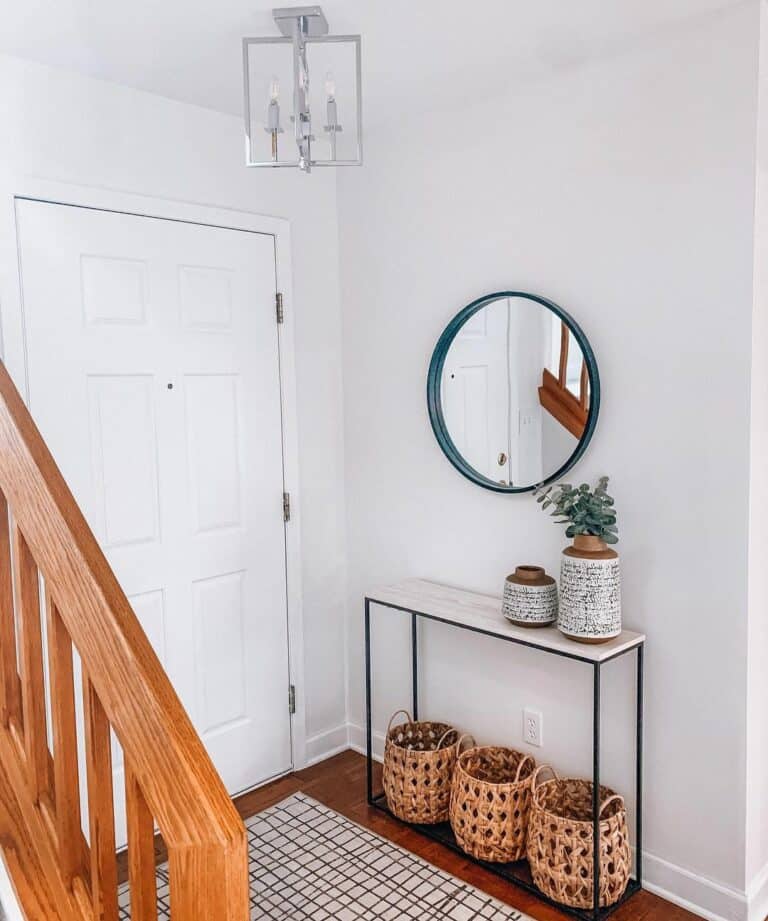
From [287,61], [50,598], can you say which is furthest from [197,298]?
[50,598]

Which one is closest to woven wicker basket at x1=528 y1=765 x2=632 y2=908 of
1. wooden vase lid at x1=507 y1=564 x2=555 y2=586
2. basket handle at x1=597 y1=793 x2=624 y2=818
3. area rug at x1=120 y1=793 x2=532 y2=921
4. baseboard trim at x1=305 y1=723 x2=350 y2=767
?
basket handle at x1=597 y1=793 x2=624 y2=818

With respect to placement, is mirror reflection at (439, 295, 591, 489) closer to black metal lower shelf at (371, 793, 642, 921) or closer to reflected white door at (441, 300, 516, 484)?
reflected white door at (441, 300, 516, 484)

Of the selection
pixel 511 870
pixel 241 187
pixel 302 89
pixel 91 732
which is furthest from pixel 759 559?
pixel 241 187

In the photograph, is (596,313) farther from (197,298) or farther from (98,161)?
(98,161)

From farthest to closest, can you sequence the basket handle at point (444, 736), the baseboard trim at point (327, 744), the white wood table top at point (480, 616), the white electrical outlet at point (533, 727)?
the baseboard trim at point (327, 744), the basket handle at point (444, 736), the white electrical outlet at point (533, 727), the white wood table top at point (480, 616)

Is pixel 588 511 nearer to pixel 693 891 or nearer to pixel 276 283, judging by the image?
pixel 693 891

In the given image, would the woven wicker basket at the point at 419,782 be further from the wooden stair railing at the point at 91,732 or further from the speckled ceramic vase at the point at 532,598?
the wooden stair railing at the point at 91,732

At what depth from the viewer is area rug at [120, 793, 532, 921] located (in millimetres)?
2191

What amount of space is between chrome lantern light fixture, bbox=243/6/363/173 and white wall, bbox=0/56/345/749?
0.40 feet

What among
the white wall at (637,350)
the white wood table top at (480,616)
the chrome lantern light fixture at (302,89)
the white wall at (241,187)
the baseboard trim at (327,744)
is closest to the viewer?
the chrome lantern light fixture at (302,89)

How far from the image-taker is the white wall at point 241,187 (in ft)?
7.32

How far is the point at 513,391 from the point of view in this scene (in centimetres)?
250

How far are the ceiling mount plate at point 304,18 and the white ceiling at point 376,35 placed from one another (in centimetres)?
2

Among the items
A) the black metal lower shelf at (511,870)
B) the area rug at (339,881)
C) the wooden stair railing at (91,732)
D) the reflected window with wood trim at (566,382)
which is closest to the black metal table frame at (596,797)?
the black metal lower shelf at (511,870)
